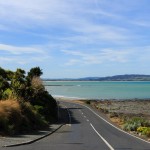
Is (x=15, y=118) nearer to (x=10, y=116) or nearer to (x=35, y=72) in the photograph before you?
(x=10, y=116)

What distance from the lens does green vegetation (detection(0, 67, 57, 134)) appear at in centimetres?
3483

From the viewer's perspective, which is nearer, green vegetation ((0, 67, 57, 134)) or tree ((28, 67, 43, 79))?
green vegetation ((0, 67, 57, 134))

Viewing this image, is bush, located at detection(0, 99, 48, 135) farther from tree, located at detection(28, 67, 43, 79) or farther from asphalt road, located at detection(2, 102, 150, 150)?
tree, located at detection(28, 67, 43, 79)

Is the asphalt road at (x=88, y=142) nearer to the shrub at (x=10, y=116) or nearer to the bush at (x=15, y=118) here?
the bush at (x=15, y=118)

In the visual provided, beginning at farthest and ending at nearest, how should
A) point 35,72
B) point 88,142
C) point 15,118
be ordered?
point 35,72, point 15,118, point 88,142

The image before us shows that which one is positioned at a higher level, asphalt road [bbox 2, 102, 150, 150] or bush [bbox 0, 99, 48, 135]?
bush [bbox 0, 99, 48, 135]

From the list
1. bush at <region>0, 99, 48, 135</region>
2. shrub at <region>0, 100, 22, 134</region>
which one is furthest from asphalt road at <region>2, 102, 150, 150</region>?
shrub at <region>0, 100, 22, 134</region>

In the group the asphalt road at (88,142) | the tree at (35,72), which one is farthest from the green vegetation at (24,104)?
the asphalt road at (88,142)

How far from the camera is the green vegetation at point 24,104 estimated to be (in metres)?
34.8

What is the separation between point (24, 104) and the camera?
4206 centimetres

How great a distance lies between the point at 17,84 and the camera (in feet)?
177

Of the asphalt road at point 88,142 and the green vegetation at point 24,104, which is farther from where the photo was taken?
the green vegetation at point 24,104

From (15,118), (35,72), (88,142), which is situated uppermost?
(35,72)

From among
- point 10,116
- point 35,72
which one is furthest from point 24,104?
point 35,72
